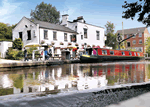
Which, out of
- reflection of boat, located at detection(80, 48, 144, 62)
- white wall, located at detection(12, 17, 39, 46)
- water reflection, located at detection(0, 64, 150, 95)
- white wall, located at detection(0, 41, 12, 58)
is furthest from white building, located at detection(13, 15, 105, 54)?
water reflection, located at detection(0, 64, 150, 95)

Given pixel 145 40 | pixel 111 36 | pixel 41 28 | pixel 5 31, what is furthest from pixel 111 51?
pixel 145 40

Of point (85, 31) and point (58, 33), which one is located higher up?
point (85, 31)

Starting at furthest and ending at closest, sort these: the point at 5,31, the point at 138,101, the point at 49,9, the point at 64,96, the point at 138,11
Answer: the point at 49,9 < the point at 5,31 < the point at 138,11 < the point at 64,96 < the point at 138,101

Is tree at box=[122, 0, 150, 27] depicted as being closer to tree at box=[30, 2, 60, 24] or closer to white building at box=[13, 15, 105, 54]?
white building at box=[13, 15, 105, 54]

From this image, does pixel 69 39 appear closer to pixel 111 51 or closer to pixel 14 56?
pixel 111 51

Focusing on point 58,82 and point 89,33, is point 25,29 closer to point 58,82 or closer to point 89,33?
point 89,33

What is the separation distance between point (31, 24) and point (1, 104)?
25.4 metres

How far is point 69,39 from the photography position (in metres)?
32.4

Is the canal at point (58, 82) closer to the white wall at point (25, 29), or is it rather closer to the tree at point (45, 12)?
the white wall at point (25, 29)

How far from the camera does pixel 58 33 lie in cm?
2997

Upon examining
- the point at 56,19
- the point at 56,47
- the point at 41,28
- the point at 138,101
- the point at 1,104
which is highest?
the point at 56,19

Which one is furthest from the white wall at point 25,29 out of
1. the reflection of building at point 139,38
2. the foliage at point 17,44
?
the reflection of building at point 139,38

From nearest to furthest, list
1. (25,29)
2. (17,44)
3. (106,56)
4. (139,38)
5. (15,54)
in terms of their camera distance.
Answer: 1. (15,54)
2. (106,56)
3. (17,44)
4. (25,29)
5. (139,38)

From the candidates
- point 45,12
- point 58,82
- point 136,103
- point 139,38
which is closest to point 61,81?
point 58,82
